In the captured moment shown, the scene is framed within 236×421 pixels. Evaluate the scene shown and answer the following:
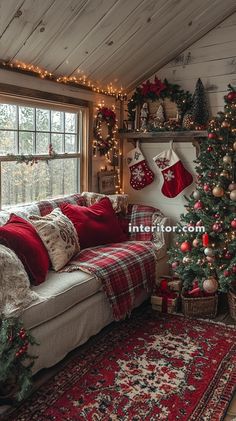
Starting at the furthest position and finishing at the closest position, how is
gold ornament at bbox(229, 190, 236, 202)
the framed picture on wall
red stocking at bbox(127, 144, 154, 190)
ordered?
red stocking at bbox(127, 144, 154, 190) → the framed picture on wall → gold ornament at bbox(229, 190, 236, 202)

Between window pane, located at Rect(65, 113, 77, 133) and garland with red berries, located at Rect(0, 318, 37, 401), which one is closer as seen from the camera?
garland with red berries, located at Rect(0, 318, 37, 401)

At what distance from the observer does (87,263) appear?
2.95 meters

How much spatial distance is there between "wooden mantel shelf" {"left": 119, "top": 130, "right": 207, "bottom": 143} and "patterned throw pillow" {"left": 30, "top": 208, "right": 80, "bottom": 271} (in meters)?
1.64

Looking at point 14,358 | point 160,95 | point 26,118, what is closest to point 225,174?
point 160,95

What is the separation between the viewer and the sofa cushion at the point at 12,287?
219cm

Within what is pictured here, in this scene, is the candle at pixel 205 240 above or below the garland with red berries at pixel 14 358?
above

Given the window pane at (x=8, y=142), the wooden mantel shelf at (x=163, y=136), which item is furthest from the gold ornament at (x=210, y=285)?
the window pane at (x=8, y=142)

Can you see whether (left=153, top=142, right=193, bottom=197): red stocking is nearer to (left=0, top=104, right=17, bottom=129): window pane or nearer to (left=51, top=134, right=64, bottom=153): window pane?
(left=51, top=134, right=64, bottom=153): window pane

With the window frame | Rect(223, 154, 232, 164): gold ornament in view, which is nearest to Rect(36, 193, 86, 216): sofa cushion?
the window frame

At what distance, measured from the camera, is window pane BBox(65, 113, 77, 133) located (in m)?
3.97

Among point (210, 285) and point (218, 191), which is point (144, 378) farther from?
point (218, 191)

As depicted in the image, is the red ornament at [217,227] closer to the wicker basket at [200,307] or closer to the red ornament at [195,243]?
the red ornament at [195,243]

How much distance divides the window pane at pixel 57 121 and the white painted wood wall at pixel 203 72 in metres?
1.11

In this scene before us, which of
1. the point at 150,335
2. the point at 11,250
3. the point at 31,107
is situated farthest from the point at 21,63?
the point at 150,335
